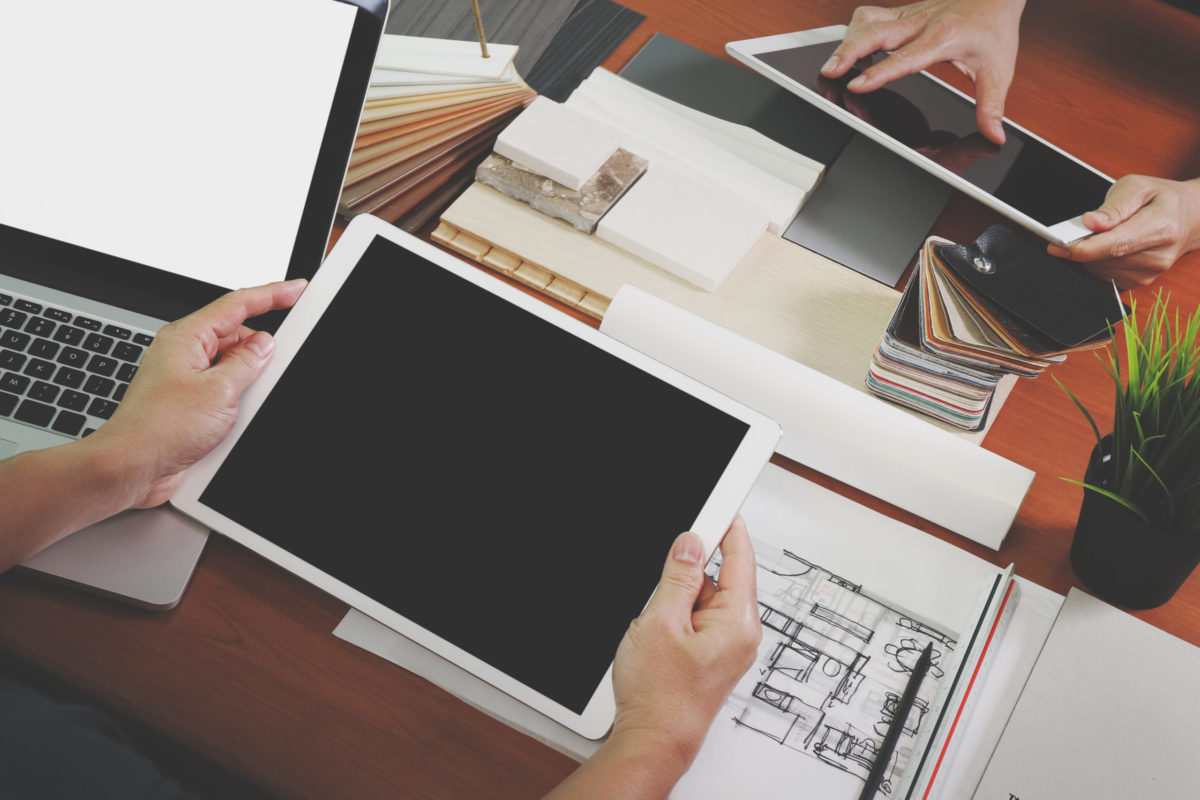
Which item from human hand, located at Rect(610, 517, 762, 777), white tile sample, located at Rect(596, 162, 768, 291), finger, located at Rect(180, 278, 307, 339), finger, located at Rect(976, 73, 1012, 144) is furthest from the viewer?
finger, located at Rect(976, 73, 1012, 144)

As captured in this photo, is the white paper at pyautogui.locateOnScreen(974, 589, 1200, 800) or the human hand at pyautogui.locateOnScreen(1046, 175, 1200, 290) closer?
the white paper at pyautogui.locateOnScreen(974, 589, 1200, 800)

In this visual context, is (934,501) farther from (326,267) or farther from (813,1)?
(813,1)

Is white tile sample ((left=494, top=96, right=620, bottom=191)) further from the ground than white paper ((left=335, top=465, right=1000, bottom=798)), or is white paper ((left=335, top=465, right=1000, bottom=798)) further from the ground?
white tile sample ((left=494, top=96, right=620, bottom=191))

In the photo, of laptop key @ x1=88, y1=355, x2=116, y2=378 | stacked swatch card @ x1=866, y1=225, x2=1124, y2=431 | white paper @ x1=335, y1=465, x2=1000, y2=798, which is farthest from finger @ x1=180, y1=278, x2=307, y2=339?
stacked swatch card @ x1=866, y1=225, x2=1124, y2=431

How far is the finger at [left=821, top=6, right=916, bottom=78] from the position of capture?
1.05 meters

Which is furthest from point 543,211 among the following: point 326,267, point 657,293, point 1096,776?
point 1096,776

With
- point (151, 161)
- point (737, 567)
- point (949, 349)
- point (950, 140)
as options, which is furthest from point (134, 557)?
point (950, 140)

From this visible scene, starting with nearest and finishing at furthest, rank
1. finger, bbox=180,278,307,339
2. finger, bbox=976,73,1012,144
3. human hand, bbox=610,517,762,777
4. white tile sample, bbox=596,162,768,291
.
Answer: human hand, bbox=610,517,762,777
finger, bbox=180,278,307,339
white tile sample, bbox=596,162,768,291
finger, bbox=976,73,1012,144

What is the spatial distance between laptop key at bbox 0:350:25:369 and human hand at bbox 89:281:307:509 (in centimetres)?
14

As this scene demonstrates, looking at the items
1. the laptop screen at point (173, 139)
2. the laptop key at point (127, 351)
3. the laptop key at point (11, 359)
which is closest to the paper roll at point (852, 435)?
the laptop screen at point (173, 139)

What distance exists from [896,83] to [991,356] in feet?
1.47

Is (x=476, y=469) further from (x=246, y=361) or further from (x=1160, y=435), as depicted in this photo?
(x=1160, y=435)

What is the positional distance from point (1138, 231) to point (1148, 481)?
39 cm

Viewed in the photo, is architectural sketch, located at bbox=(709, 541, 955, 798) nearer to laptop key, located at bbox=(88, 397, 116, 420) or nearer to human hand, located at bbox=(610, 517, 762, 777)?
human hand, located at bbox=(610, 517, 762, 777)
